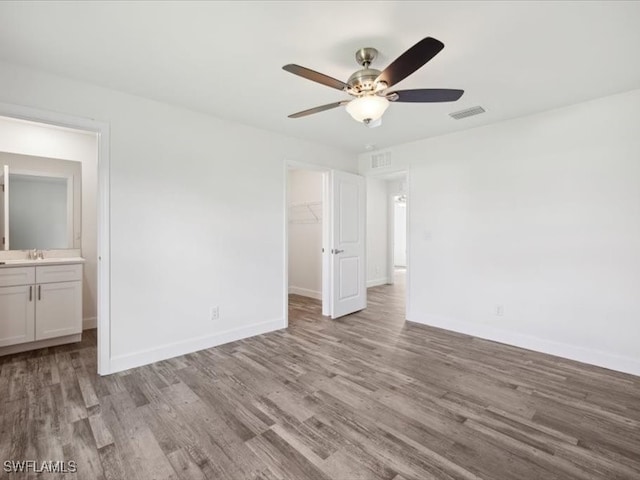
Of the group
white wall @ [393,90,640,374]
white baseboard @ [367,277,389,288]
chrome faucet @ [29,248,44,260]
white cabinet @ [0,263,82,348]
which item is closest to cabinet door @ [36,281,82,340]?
white cabinet @ [0,263,82,348]

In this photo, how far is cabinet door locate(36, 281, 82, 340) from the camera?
3289mm

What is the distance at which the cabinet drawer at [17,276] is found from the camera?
10.1 ft

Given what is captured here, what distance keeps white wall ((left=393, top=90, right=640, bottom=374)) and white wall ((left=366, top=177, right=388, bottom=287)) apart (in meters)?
2.66

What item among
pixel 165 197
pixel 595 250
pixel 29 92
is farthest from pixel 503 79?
pixel 29 92

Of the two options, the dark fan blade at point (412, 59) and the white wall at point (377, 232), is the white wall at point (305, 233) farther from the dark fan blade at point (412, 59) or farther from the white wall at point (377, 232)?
the dark fan blade at point (412, 59)

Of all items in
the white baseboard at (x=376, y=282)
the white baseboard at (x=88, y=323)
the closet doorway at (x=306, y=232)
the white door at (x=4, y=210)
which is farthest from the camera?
the white baseboard at (x=376, y=282)

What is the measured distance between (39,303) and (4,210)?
3.82ft

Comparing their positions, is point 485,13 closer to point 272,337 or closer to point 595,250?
point 595,250

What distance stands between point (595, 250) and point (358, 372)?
253cm

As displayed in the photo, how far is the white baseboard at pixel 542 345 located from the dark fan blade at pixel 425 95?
2750 mm

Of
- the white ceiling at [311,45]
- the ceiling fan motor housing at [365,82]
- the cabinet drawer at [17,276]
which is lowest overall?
the cabinet drawer at [17,276]

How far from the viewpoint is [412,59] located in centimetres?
166

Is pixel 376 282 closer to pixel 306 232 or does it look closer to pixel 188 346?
pixel 306 232

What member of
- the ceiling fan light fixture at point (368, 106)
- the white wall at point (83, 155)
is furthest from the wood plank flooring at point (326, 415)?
the ceiling fan light fixture at point (368, 106)
